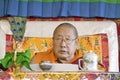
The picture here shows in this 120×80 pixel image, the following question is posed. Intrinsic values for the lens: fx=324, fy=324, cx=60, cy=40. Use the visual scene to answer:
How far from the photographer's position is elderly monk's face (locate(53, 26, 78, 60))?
94.6 inches

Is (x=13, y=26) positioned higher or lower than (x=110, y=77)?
higher

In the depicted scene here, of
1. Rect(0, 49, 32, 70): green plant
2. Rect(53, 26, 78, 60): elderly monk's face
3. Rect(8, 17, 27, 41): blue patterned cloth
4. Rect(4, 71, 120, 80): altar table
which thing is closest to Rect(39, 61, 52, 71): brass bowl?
Rect(0, 49, 32, 70): green plant

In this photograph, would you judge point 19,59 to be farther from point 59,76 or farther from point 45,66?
point 59,76

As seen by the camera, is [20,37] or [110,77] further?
[20,37]

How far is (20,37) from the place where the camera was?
339 centimetres

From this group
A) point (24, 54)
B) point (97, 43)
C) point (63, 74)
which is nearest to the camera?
point (63, 74)

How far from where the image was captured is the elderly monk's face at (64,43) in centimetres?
240

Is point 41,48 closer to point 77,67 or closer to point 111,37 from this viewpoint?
point 111,37

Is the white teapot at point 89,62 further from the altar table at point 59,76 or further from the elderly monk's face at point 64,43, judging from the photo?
the elderly monk's face at point 64,43

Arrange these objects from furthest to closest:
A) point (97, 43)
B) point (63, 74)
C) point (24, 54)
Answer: point (97, 43), point (24, 54), point (63, 74)

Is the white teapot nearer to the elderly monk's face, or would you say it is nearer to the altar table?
the altar table

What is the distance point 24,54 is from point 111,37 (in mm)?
1914

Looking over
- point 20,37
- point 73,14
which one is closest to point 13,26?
point 20,37

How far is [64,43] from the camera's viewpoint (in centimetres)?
247
